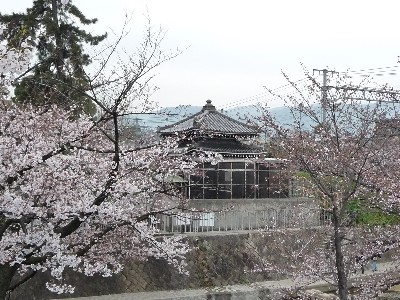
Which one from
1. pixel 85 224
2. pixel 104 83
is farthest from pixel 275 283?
pixel 104 83

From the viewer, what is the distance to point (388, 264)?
73.7 ft

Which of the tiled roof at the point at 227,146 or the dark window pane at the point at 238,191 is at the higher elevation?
the tiled roof at the point at 227,146

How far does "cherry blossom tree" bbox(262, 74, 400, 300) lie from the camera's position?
9383mm

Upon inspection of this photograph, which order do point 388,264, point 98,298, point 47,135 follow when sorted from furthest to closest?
point 388,264 < point 98,298 < point 47,135

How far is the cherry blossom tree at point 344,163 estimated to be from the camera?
30.8 ft

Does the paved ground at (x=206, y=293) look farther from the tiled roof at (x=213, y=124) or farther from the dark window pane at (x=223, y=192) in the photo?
the tiled roof at (x=213, y=124)

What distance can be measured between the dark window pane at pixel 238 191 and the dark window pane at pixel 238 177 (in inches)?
10.8

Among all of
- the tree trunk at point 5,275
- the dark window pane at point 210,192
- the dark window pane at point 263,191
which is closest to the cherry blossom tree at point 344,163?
the tree trunk at point 5,275

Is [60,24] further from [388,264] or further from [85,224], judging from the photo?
[388,264]

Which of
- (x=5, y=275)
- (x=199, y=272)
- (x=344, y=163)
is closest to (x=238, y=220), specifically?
(x=199, y=272)

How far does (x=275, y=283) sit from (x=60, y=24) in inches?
541

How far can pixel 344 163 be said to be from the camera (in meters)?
9.54

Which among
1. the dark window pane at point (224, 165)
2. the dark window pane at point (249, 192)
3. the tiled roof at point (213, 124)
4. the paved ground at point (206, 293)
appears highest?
the tiled roof at point (213, 124)

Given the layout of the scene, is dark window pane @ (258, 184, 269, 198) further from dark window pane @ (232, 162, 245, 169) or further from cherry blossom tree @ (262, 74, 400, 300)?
cherry blossom tree @ (262, 74, 400, 300)
